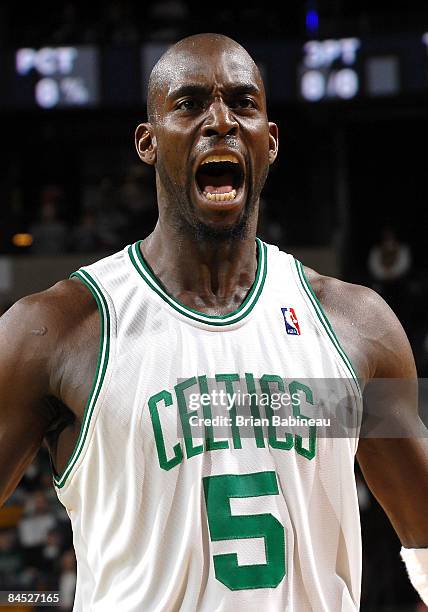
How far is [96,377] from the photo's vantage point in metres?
2.01

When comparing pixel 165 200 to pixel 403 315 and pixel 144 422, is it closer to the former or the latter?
pixel 144 422

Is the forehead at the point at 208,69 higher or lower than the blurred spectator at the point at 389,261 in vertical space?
higher

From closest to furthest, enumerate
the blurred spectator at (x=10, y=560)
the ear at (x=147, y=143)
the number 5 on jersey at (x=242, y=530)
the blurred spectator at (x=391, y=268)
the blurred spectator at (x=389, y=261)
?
the number 5 on jersey at (x=242, y=530) < the ear at (x=147, y=143) < the blurred spectator at (x=10, y=560) < the blurred spectator at (x=391, y=268) < the blurred spectator at (x=389, y=261)

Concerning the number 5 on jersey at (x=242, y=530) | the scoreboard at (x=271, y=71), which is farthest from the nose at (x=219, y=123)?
the scoreboard at (x=271, y=71)

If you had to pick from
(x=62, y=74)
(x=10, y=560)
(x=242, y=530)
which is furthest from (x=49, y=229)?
(x=242, y=530)

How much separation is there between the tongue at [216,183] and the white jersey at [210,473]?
0.86 feet

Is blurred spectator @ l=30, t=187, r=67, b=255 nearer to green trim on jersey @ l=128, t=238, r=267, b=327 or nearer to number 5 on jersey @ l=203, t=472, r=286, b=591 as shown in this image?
green trim on jersey @ l=128, t=238, r=267, b=327

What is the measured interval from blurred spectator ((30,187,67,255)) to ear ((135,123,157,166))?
20.3 feet

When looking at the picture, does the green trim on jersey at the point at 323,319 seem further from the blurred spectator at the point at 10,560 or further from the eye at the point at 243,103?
the blurred spectator at the point at 10,560

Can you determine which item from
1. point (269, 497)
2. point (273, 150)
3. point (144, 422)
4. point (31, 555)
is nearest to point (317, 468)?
point (269, 497)

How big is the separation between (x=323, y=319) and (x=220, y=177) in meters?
0.38

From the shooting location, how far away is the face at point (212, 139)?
2102 millimetres

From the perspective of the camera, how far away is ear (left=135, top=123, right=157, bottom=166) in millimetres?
2268

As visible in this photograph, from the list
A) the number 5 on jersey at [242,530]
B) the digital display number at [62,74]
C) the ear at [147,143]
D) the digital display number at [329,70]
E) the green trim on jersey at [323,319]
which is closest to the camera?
the number 5 on jersey at [242,530]
